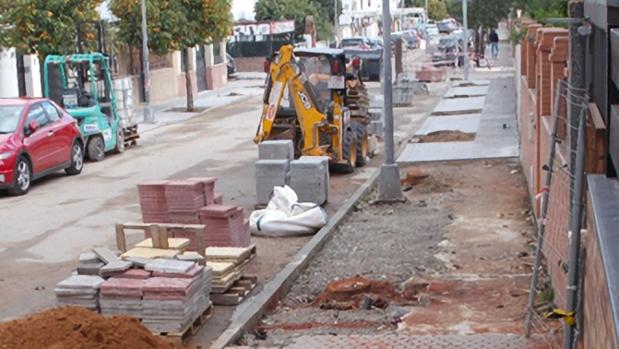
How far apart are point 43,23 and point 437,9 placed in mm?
96690

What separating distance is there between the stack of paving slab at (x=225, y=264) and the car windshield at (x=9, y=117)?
9.18 m

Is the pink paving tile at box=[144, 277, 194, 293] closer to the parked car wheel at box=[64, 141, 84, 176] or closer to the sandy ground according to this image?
the sandy ground

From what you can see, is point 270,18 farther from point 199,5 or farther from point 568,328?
point 568,328

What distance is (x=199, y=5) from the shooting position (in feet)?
121

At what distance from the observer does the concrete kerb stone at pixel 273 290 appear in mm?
9609

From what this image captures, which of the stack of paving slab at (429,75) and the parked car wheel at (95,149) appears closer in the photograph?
the parked car wheel at (95,149)

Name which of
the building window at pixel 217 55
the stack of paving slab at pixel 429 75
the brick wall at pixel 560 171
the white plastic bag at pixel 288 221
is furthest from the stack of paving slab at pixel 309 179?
the building window at pixel 217 55

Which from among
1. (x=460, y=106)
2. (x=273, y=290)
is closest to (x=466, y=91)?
(x=460, y=106)

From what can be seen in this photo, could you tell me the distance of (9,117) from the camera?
20.0m

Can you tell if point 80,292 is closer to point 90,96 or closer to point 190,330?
point 190,330

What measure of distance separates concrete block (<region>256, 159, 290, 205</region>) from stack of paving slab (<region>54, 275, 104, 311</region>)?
25.0ft

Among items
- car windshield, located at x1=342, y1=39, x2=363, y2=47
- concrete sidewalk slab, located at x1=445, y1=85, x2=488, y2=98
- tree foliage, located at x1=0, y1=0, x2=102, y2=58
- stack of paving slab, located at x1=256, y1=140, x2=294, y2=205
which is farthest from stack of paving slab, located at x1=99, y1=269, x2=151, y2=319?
car windshield, located at x1=342, y1=39, x2=363, y2=47

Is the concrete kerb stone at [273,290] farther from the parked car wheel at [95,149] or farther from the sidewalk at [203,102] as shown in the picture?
the sidewalk at [203,102]

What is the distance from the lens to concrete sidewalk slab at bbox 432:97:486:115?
33062 millimetres
